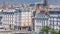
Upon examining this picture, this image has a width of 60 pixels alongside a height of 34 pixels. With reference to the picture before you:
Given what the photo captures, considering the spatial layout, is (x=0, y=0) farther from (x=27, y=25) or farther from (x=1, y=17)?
(x=27, y=25)

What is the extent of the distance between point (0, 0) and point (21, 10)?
1307 centimetres

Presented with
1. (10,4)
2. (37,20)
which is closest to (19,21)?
(37,20)

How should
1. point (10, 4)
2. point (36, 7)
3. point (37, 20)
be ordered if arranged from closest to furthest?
point (37, 20)
point (36, 7)
point (10, 4)

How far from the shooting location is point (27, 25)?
4362 cm

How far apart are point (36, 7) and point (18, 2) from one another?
808 centimetres

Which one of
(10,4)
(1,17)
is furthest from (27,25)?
(10,4)

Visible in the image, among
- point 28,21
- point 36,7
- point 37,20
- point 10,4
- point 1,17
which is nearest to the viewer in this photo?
point 37,20

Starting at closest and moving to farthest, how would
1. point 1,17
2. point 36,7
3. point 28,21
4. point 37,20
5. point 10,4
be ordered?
point 37,20, point 28,21, point 1,17, point 36,7, point 10,4

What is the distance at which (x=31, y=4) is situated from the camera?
2117 inches

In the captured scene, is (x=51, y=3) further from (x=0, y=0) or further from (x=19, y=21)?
(x=19, y=21)

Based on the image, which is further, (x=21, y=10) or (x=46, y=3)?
(x=46, y=3)

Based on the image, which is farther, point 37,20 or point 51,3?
point 51,3

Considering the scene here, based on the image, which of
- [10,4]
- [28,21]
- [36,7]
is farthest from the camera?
[10,4]

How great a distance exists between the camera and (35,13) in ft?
151
